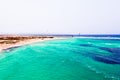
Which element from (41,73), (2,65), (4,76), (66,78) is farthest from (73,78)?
(2,65)

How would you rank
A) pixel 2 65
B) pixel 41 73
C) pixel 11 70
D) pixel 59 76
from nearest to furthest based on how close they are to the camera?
pixel 59 76, pixel 41 73, pixel 11 70, pixel 2 65

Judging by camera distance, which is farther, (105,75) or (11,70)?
(11,70)

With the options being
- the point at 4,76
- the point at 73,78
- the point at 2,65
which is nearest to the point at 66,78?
the point at 73,78

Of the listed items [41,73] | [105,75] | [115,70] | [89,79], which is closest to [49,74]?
[41,73]

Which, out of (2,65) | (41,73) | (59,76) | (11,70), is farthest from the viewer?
(2,65)

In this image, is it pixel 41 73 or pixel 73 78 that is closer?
pixel 73 78

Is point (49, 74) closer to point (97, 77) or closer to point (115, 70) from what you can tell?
point (97, 77)

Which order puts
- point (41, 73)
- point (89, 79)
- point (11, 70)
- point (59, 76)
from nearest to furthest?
1. point (89, 79)
2. point (59, 76)
3. point (41, 73)
4. point (11, 70)

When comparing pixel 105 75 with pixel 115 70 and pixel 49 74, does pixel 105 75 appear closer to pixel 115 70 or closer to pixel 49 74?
pixel 115 70
